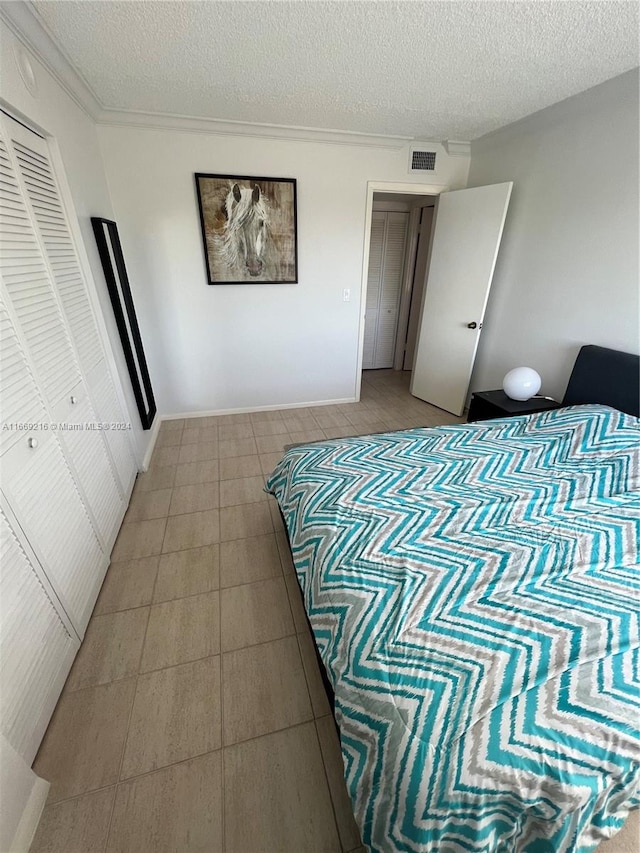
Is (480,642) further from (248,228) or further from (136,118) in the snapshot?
(136,118)

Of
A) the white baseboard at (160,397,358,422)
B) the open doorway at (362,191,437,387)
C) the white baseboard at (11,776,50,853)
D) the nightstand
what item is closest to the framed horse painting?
the white baseboard at (160,397,358,422)

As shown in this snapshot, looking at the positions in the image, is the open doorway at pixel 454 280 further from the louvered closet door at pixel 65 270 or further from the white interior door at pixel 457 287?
the louvered closet door at pixel 65 270

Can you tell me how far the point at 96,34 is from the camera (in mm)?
1551

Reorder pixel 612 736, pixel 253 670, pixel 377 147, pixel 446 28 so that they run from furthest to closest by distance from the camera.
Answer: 1. pixel 377 147
2. pixel 446 28
3. pixel 253 670
4. pixel 612 736

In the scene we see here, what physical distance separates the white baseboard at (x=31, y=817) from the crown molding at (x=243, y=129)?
354 cm

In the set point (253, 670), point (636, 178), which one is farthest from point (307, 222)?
point (253, 670)

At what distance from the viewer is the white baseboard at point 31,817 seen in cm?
92

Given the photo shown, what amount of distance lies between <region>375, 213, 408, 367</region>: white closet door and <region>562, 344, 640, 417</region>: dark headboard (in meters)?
2.69

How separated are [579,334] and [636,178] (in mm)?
876

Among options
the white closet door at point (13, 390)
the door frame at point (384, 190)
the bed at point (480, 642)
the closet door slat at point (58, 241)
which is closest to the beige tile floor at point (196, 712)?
the bed at point (480, 642)

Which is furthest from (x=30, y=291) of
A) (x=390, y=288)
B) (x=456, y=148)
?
(x=390, y=288)

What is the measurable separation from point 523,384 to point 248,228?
8.24ft

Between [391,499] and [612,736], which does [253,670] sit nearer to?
[391,499]

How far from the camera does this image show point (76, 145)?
1991mm
